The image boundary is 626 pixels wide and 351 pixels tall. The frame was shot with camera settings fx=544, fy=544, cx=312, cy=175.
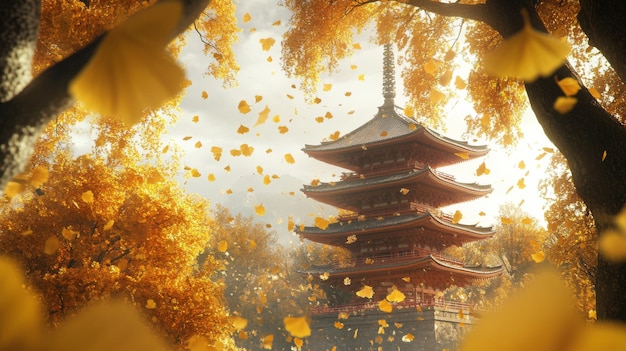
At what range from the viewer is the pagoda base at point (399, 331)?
696 inches

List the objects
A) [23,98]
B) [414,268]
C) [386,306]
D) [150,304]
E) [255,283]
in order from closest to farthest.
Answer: [23,98], [150,304], [386,306], [414,268], [255,283]

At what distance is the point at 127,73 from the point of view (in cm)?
47

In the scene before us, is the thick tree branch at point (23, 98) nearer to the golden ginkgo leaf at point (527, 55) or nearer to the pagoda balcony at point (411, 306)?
the golden ginkgo leaf at point (527, 55)

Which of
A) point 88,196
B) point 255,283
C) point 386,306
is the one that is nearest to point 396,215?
point 386,306

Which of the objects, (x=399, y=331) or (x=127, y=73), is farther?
(x=399, y=331)

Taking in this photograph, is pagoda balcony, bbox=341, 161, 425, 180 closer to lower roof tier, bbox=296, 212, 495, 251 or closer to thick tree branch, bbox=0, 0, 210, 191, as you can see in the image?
lower roof tier, bbox=296, 212, 495, 251

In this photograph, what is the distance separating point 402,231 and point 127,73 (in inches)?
751

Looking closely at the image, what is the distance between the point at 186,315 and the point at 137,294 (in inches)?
37.9

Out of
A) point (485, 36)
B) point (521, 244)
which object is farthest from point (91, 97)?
point (521, 244)

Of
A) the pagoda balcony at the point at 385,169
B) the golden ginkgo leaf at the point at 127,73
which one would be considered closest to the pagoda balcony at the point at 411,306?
the pagoda balcony at the point at 385,169

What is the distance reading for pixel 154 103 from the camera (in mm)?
486

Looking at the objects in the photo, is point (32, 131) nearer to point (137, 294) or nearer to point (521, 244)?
point (137, 294)

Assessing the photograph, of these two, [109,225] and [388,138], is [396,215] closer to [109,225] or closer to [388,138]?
[388,138]

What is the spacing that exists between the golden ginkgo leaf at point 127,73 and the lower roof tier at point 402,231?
17.9 meters
